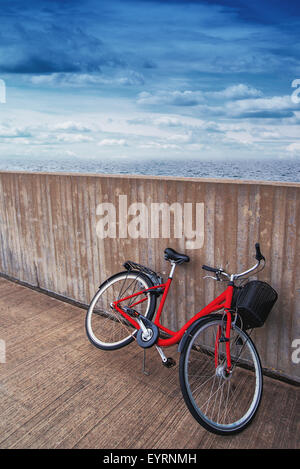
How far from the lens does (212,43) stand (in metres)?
35.8

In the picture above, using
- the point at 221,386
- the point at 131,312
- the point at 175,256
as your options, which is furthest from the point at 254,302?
the point at 131,312

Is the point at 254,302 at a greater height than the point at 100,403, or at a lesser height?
greater

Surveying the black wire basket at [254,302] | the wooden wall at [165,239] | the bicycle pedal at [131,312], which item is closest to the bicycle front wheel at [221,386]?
the black wire basket at [254,302]

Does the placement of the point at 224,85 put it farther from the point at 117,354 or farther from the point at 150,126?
the point at 117,354

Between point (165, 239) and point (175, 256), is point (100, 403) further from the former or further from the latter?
point (165, 239)

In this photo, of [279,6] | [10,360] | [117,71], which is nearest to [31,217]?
[10,360]

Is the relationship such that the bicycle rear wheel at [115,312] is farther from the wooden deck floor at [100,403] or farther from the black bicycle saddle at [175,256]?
the black bicycle saddle at [175,256]

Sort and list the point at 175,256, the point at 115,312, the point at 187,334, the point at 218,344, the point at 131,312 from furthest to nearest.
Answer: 1. the point at 115,312
2. the point at 175,256
3. the point at 131,312
4. the point at 218,344
5. the point at 187,334

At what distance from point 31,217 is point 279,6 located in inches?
868

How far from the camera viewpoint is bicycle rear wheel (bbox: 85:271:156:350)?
292cm

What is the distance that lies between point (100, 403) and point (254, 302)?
4.00 feet

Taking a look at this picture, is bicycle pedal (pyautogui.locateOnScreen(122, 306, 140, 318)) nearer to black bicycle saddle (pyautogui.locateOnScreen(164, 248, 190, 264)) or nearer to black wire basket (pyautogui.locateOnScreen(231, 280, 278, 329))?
black bicycle saddle (pyautogui.locateOnScreen(164, 248, 190, 264))

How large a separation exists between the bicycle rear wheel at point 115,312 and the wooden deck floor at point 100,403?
0.44ft

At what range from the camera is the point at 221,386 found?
240 cm
